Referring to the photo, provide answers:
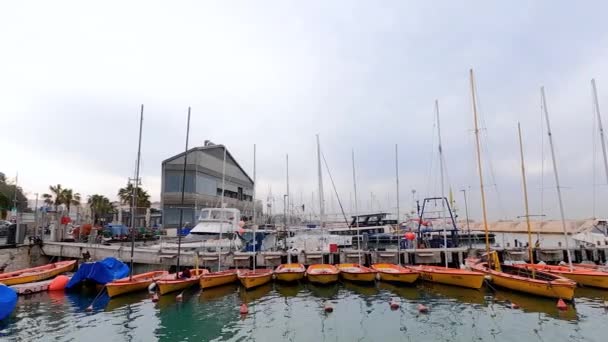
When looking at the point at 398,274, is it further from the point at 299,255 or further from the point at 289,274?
the point at 299,255

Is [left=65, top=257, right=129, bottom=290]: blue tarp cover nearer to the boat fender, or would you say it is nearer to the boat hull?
the boat hull

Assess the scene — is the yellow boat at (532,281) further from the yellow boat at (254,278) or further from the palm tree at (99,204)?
the palm tree at (99,204)

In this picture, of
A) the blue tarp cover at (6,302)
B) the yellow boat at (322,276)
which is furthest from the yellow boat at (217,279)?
the blue tarp cover at (6,302)

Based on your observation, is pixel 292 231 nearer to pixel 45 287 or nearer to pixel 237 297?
pixel 237 297

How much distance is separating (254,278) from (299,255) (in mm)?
7282

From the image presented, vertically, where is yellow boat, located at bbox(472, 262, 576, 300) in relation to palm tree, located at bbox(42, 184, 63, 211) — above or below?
below

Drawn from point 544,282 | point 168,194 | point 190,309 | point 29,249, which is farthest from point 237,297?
point 168,194

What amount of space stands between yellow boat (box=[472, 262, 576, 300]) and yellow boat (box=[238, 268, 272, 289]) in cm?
1414

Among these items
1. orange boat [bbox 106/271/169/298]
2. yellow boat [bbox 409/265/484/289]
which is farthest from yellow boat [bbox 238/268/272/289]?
yellow boat [bbox 409/265/484/289]

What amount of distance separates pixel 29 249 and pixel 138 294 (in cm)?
1511

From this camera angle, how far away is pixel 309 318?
1559cm

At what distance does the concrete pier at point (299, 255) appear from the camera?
2728 centimetres

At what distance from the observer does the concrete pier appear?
27.3m

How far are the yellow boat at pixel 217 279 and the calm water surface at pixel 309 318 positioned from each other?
591mm
